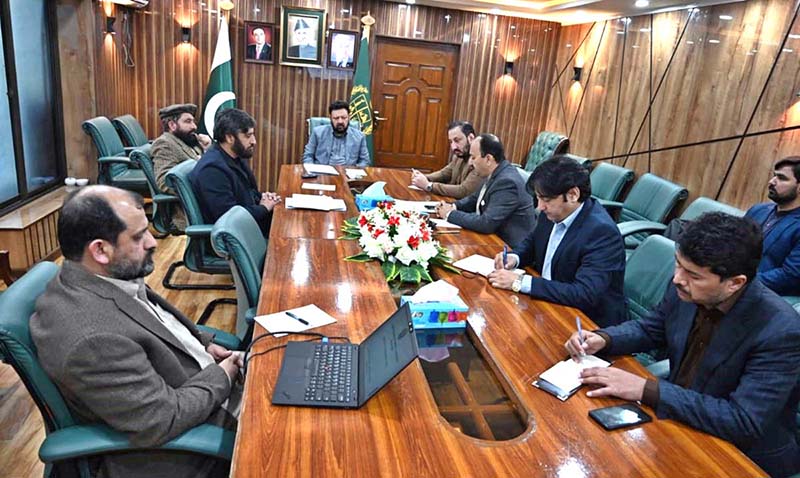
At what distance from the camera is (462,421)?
1.40 metres

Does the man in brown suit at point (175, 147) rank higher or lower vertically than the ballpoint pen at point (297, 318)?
higher

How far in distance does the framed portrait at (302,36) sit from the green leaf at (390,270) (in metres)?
4.43

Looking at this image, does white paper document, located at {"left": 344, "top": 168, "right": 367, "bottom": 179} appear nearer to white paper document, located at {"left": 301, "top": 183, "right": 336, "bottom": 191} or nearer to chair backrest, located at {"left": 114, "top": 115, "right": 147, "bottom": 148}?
white paper document, located at {"left": 301, "top": 183, "right": 336, "bottom": 191}

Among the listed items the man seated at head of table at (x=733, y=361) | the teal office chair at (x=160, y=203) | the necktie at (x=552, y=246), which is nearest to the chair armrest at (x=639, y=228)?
the necktie at (x=552, y=246)

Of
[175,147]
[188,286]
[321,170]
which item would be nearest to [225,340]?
[188,286]

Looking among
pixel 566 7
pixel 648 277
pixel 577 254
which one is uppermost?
pixel 566 7

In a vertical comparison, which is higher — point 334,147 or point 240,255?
point 334,147

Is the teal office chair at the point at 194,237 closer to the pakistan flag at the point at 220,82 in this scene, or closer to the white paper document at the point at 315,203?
the white paper document at the point at 315,203

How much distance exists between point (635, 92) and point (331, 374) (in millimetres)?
4714

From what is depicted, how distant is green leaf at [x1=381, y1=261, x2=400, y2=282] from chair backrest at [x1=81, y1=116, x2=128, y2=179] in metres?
3.44

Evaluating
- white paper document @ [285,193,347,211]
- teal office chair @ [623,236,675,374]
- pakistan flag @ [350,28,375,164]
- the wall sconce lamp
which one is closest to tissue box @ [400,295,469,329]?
teal office chair @ [623,236,675,374]

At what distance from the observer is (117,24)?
534 cm

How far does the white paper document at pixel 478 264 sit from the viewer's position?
2379mm

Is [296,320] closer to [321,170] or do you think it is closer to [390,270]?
[390,270]
